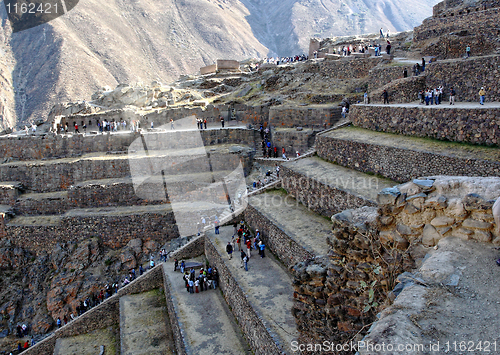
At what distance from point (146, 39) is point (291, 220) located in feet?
235

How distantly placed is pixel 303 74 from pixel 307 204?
16199 mm

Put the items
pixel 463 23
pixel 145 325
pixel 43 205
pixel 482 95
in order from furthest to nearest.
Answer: pixel 43 205 < pixel 463 23 < pixel 145 325 < pixel 482 95

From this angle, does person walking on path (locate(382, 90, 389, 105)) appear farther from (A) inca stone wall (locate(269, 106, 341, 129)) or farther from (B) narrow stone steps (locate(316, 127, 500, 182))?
(A) inca stone wall (locate(269, 106, 341, 129))

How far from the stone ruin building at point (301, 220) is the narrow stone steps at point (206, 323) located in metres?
0.07

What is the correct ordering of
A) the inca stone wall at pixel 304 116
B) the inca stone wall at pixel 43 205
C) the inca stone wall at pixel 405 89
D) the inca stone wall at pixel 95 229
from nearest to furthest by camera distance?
1. the inca stone wall at pixel 405 89
2. the inca stone wall at pixel 95 229
3. the inca stone wall at pixel 304 116
4. the inca stone wall at pixel 43 205

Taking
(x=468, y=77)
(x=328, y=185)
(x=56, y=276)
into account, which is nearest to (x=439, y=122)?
(x=468, y=77)

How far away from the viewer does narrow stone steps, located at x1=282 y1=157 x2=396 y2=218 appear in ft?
44.8

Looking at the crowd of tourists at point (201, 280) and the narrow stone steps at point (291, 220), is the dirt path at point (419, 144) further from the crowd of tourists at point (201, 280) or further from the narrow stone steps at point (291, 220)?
the crowd of tourists at point (201, 280)

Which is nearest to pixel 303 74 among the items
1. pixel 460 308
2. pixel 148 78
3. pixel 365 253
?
pixel 365 253

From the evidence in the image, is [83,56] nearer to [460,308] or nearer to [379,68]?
[379,68]

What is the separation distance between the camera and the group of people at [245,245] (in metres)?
15.1

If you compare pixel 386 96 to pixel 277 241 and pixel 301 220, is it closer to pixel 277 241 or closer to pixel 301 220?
pixel 301 220

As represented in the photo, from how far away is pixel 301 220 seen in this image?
15438 mm

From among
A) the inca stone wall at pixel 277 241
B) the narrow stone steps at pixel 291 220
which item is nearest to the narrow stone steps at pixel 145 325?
the inca stone wall at pixel 277 241
